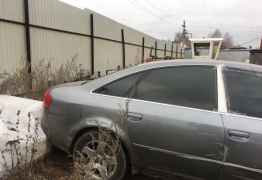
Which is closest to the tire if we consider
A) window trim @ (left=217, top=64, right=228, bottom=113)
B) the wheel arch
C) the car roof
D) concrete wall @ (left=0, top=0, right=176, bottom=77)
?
the wheel arch

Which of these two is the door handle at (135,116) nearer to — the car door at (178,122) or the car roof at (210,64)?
the car door at (178,122)

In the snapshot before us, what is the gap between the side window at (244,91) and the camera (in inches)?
106

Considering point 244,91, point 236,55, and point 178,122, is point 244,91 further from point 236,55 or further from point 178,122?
point 236,55

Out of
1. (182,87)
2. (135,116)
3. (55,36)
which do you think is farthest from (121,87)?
(55,36)

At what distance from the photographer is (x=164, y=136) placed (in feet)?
9.31

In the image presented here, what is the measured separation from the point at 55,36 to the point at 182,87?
261 inches

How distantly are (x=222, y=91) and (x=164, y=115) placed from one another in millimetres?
634

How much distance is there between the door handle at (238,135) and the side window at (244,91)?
208mm

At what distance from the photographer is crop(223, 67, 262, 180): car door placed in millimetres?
2523

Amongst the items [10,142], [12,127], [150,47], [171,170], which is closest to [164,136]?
[171,170]

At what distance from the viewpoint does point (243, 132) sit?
8.43 ft

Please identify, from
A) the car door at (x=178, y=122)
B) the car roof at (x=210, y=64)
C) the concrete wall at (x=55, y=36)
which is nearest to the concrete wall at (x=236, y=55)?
the concrete wall at (x=55, y=36)

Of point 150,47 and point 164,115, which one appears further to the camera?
point 150,47

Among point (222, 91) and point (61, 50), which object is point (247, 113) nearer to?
point (222, 91)
